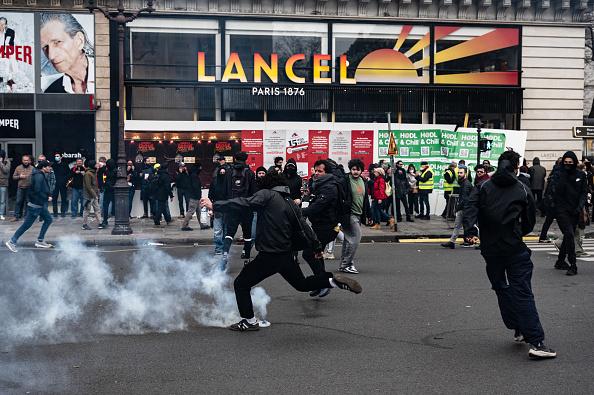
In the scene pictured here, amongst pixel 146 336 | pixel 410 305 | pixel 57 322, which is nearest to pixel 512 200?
pixel 410 305

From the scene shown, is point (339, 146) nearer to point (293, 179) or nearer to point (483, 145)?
point (483, 145)

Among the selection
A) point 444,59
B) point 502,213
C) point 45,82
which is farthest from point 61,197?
point 502,213

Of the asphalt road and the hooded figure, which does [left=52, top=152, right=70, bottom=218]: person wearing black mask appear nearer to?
the hooded figure

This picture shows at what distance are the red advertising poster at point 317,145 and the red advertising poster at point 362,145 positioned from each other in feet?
2.75

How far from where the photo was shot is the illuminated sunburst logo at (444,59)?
24.2m

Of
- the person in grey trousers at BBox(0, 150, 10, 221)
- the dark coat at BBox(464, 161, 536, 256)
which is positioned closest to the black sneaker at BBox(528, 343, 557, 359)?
the dark coat at BBox(464, 161, 536, 256)

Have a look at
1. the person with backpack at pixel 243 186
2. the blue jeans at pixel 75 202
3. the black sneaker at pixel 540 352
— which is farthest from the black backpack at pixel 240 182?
the blue jeans at pixel 75 202

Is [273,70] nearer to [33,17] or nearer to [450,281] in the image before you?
[33,17]

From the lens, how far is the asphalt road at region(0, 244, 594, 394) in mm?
5945

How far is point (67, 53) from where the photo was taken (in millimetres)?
22297

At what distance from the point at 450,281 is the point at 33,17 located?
16424mm

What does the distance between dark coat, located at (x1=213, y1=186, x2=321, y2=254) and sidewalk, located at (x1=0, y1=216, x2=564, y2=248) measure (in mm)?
8770

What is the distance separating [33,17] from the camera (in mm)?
22062

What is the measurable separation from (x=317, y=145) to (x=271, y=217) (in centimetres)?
1530
